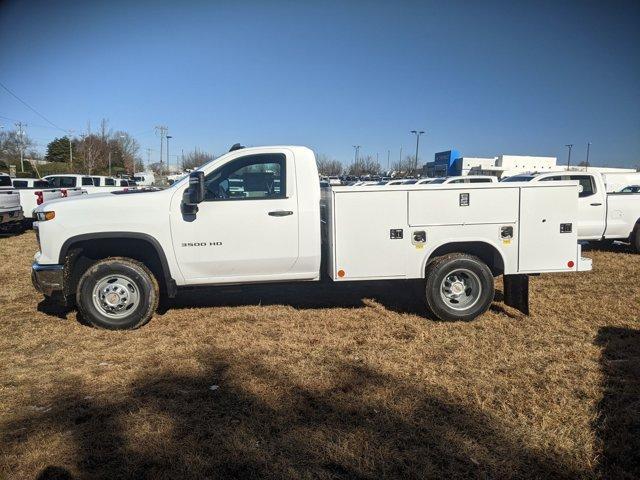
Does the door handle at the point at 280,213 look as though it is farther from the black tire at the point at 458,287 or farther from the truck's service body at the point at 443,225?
the black tire at the point at 458,287

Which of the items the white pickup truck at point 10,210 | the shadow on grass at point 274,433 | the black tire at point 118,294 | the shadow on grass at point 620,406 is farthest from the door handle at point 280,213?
the white pickup truck at point 10,210

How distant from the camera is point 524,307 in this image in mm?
5863

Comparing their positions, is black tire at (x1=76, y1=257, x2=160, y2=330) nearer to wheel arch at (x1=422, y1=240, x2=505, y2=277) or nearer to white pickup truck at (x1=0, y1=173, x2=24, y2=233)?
wheel arch at (x1=422, y1=240, x2=505, y2=277)

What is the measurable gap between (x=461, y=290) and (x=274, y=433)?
3.26m

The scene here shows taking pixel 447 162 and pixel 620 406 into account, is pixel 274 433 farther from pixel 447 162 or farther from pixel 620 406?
pixel 447 162

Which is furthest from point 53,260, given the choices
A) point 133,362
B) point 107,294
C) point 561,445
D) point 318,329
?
point 561,445

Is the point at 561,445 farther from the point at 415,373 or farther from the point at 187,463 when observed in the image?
the point at 187,463

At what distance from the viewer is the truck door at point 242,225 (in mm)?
5367

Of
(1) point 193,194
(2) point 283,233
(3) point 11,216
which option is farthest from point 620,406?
(3) point 11,216

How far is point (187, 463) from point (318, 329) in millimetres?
2712

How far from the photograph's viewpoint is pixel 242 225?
5.39 metres

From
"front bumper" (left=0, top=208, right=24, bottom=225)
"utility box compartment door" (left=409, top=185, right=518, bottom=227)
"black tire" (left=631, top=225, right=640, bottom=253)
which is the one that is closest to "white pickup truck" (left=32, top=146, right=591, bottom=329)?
"utility box compartment door" (left=409, top=185, right=518, bottom=227)

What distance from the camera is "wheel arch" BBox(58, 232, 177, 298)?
209 inches

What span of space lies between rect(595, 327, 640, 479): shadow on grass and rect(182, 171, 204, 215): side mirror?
167 inches
